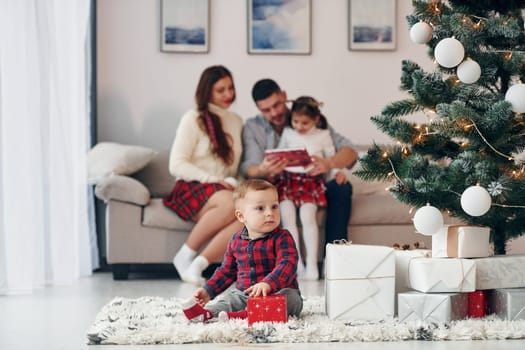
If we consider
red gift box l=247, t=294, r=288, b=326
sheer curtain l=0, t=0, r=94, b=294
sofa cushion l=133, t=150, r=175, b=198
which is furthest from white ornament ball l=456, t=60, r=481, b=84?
sofa cushion l=133, t=150, r=175, b=198

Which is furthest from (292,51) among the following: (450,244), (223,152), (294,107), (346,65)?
(450,244)

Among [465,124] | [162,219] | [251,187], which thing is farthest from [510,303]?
[162,219]

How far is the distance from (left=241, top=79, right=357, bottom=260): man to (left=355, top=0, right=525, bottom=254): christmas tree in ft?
4.58

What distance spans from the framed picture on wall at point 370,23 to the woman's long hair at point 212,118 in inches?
45.2

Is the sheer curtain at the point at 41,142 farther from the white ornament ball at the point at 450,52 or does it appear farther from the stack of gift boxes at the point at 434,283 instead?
the white ornament ball at the point at 450,52

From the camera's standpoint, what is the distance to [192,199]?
14.2 feet

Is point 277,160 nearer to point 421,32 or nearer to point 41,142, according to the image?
point 41,142

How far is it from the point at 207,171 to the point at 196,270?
0.59m

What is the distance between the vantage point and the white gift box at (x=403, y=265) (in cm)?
277

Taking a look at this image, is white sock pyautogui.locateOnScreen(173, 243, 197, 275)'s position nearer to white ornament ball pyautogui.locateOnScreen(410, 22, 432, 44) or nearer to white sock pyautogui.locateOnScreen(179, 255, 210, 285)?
white sock pyautogui.locateOnScreen(179, 255, 210, 285)

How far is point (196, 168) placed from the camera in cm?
438

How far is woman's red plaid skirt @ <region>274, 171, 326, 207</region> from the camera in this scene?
14.4 ft

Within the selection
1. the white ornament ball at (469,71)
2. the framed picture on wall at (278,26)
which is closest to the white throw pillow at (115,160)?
the framed picture on wall at (278,26)

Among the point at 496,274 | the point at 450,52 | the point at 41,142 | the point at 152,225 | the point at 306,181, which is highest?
the point at 450,52
